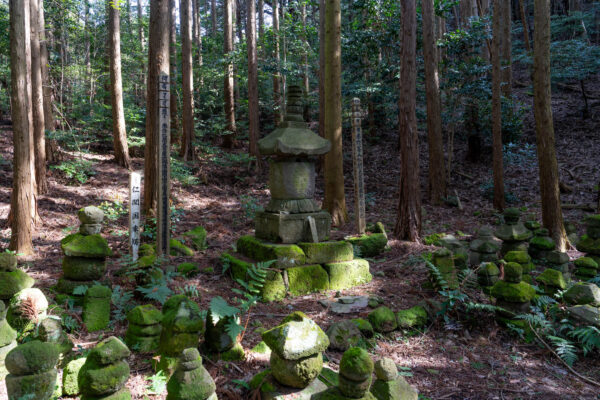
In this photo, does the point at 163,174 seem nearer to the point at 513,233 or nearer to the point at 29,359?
the point at 29,359

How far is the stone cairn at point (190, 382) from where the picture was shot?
7.56 feet

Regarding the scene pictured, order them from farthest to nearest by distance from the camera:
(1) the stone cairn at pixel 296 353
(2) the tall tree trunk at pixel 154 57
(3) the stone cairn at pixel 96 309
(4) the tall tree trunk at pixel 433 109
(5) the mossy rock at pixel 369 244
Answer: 1. (4) the tall tree trunk at pixel 433 109
2. (2) the tall tree trunk at pixel 154 57
3. (5) the mossy rock at pixel 369 244
4. (3) the stone cairn at pixel 96 309
5. (1) the stone cairn at pixel 296 353

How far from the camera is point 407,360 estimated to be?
377cm

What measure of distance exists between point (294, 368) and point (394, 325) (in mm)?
2103

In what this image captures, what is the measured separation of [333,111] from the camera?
360 inches

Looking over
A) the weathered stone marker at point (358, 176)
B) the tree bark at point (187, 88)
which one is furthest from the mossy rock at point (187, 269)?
the tree bark at point (187, 88)

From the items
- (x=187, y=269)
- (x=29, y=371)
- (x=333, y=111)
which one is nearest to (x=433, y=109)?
(x=333, y=111)

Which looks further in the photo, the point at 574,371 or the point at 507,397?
the point at 574,371

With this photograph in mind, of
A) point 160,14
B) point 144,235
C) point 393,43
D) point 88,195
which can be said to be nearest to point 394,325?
point 144,235

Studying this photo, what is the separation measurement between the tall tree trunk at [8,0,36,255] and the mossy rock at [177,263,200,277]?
2.81 m

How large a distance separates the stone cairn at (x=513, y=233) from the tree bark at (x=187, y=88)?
38.9 feet

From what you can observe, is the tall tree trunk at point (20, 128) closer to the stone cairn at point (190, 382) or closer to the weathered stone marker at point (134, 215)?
the weathered stone marker at point (134, 215)

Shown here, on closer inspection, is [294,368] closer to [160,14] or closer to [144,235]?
[144,235]

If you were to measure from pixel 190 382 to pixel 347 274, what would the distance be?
3697 mm
